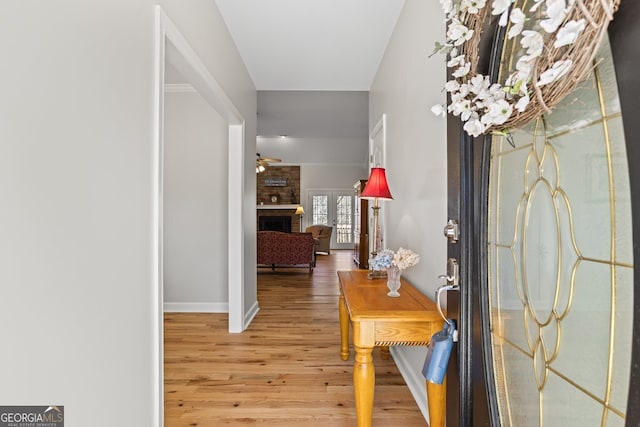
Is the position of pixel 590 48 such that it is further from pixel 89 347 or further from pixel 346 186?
pixel 346 186

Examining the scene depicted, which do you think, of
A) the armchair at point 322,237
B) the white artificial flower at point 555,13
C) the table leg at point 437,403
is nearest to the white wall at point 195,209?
the table leg at point 437,403

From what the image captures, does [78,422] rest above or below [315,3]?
below

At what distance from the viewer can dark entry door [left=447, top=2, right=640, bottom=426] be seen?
655 mm

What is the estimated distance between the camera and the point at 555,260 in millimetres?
846

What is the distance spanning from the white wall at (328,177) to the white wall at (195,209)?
6.84 meters

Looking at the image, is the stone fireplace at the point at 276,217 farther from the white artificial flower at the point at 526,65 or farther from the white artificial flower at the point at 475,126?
the white artificial flower at the point at 526,65

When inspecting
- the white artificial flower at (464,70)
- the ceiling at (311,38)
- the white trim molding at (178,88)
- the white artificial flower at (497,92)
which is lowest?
the white artificial flower at (497,92)

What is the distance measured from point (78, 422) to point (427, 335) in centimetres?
135

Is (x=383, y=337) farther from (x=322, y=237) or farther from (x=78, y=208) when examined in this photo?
(x=322, y=237)

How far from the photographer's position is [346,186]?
1092 cm

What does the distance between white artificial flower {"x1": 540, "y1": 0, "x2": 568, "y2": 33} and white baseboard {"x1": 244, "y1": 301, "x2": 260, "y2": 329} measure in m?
3.42

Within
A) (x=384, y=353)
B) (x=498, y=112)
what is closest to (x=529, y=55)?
(x=498, y=112)

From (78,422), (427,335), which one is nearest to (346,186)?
(427,335)

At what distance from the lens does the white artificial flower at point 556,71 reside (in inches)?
26.9
